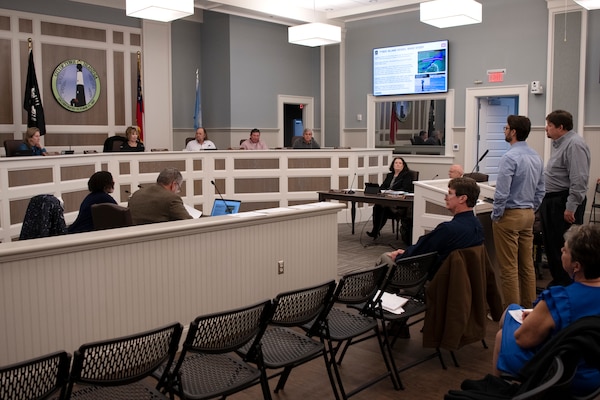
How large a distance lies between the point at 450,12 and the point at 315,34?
81.8 inches

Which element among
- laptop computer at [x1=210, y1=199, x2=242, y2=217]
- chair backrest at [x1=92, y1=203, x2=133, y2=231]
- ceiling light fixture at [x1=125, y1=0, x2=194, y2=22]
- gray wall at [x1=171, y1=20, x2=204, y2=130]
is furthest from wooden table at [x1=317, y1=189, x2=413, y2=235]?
gray wall at [x1=171, y1=20, x2=204, y2=130]

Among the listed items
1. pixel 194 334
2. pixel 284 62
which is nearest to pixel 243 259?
pixel 194 334

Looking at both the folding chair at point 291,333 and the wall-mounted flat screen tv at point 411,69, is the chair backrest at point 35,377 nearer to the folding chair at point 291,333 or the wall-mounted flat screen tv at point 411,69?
the folding chair at point 291,333

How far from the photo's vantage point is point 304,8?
11.0 m

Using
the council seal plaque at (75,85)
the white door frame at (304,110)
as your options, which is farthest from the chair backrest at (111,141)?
the white door frame at (304,110)

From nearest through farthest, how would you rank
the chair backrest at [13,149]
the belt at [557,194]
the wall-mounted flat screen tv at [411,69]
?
the belt at [557,194] < the chair backrest at [13,149] < the wall-mounted flat screen tv at [411,69]

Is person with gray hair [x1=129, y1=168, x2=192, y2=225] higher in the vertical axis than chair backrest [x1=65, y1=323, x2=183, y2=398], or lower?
higher

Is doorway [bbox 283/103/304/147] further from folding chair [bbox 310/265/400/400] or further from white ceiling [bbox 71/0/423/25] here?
folding chair [bbox 310/265/400/400]

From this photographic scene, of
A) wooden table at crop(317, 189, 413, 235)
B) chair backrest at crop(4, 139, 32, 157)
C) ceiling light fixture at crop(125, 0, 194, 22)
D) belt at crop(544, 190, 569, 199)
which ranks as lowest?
wooden table at crop(317, 189, 413, 235)

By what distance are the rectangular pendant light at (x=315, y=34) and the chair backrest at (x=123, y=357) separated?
24.0 feet

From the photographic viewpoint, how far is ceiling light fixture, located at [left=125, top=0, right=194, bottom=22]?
6965 millimetres

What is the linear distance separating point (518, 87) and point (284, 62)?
14.6 ft

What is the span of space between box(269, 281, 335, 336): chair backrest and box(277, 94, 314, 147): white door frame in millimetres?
8835

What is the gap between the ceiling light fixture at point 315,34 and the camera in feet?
29.2
